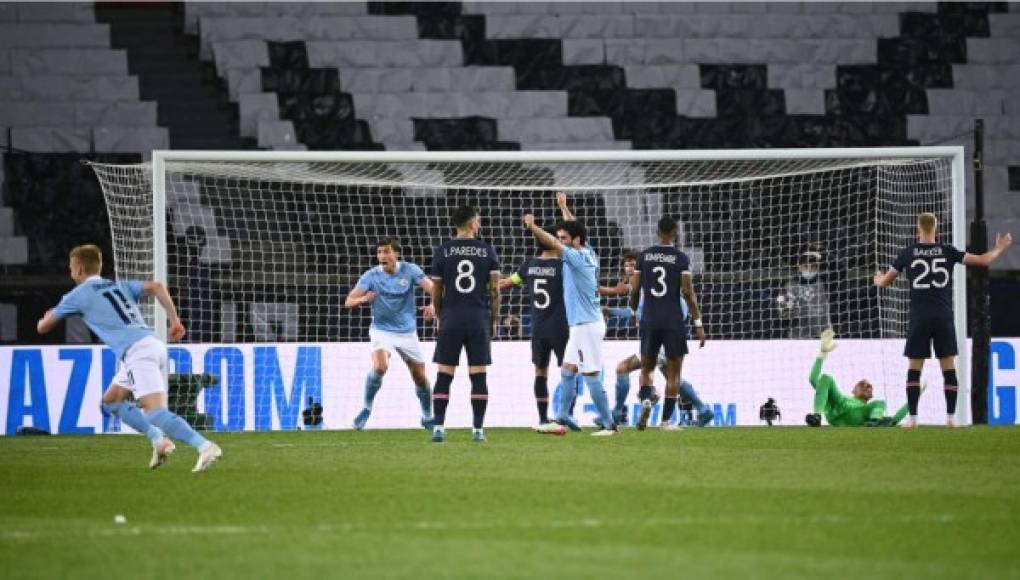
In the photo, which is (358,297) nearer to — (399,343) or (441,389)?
(399,343)

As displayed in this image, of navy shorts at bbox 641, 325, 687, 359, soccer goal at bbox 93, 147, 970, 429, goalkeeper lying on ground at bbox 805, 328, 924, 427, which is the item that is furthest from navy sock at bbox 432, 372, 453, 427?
goalkeeper lying on ground at bbox 805, 328, 924, 427

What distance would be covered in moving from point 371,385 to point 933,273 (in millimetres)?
5698

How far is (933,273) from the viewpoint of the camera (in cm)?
1571

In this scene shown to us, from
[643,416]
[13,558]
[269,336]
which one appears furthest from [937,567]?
[269,336]

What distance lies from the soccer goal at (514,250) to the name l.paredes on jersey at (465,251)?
11.1ft

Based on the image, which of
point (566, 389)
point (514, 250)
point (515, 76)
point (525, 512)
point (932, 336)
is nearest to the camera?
point (525, 512)

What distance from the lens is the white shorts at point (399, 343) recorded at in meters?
16.3

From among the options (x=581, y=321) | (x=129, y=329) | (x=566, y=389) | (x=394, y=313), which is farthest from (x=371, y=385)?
(x=129, y=329)

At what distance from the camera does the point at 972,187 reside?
23.1 meters

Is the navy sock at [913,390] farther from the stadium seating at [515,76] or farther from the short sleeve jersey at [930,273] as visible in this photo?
the stadium seating at [515,76]

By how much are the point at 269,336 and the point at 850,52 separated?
35.7 feet

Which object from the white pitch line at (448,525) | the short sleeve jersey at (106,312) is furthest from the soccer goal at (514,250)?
the white pitch line at (448,525)

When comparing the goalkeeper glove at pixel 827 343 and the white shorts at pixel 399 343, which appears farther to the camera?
the goalkeeper glove at pixel 827 343

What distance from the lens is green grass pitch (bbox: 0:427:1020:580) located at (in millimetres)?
6320
